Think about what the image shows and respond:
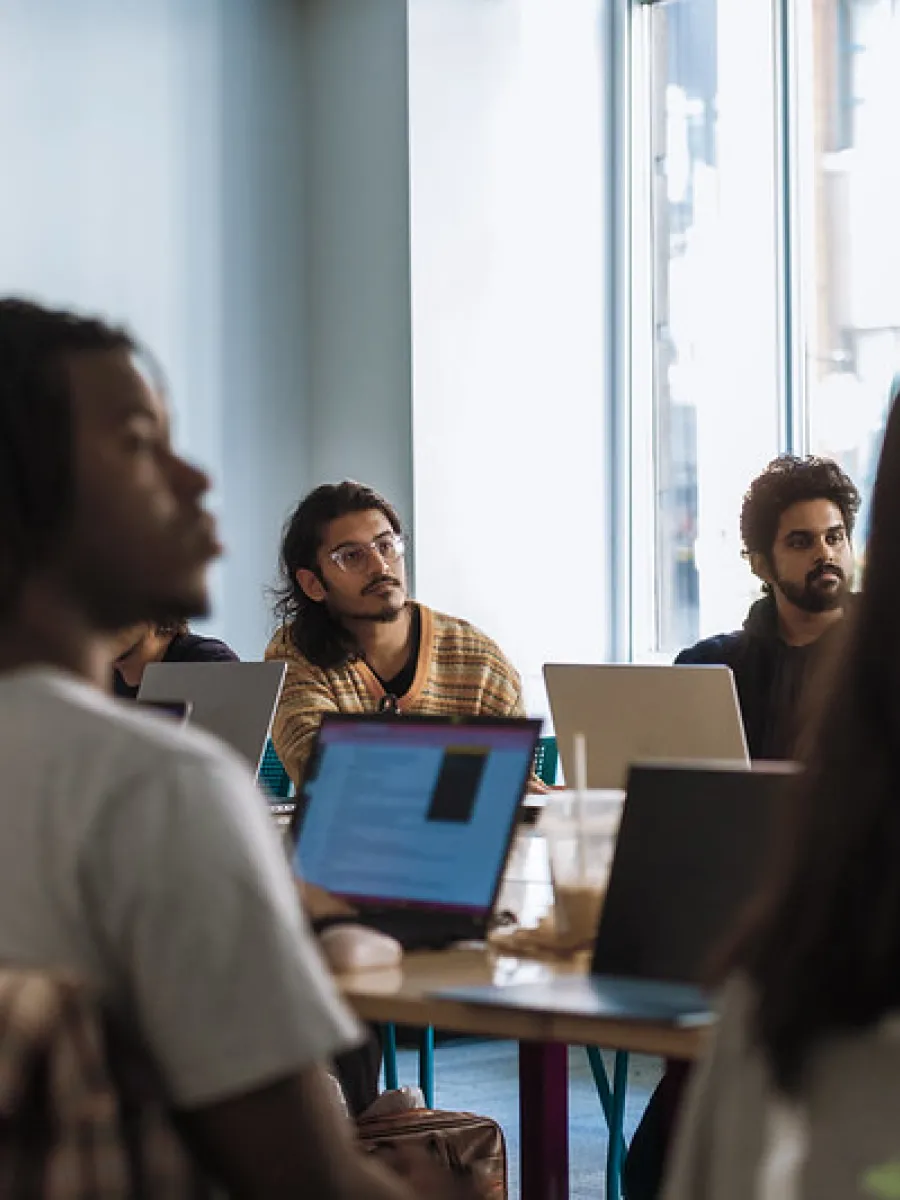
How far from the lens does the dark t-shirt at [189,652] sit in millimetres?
3697

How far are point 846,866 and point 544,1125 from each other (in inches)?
57.8

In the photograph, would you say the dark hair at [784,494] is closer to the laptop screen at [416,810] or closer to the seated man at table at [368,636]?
the seated man at table at [368,636]

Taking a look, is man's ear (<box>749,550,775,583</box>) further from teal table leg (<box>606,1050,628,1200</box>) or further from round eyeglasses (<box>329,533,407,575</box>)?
teal table leg (<box>606,1050,628,1200</box>)

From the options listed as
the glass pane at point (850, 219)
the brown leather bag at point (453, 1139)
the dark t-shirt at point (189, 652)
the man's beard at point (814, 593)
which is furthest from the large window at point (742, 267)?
the brown leather bag at point (453, 1139)

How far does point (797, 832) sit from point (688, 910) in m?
0.84

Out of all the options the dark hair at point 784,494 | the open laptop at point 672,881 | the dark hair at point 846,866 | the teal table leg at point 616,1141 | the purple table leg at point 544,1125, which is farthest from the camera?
the dark hair at point 784,494

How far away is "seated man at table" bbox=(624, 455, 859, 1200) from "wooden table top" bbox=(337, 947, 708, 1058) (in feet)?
4.53

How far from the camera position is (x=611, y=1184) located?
3152 millimetres

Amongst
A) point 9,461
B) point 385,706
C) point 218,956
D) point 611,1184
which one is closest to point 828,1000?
point 218,956

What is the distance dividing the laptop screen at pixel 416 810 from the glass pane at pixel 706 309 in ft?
11.1

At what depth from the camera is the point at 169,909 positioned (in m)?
1.10

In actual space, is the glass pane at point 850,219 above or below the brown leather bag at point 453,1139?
above

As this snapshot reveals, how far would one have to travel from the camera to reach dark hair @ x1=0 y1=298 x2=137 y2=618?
1.23 meters

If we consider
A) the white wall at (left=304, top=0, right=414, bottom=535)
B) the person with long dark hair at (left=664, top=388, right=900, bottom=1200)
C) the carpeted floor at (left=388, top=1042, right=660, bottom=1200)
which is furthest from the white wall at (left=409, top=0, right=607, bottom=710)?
the person with long dark hair at (left=664, top=388, right=900, bottom=1200)
